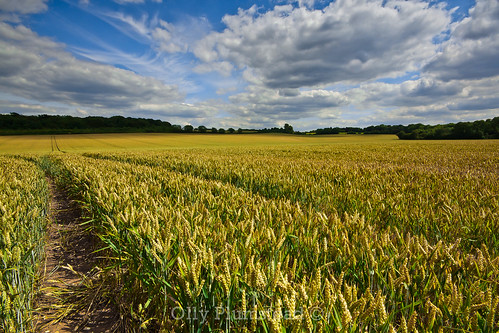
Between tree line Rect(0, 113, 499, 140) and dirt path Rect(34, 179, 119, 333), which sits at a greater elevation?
tree line Rect(0, 113, 499, 140)

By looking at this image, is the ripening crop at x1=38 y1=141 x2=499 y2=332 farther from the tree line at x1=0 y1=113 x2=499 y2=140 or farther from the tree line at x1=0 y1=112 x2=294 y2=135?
the tree line at x1=0 y1=112 x2=294 y2=135

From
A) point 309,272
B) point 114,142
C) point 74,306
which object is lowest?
point 114,142

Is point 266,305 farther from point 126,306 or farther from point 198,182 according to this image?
point 198,182

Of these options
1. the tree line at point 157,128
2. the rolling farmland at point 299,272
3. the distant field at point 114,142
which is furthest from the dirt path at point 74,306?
the tree line at point 157,128

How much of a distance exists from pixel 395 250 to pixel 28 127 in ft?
392

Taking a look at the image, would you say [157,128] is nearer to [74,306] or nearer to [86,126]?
[86,126]

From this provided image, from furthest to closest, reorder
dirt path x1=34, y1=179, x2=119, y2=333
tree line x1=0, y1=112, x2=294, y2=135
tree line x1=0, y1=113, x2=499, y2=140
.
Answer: tree line x1=0, y1=112, x2=294, y2=135 → tree line x1=0, y1=113, x2=499, y2=140 → dirt path x1=34, y1=179, x2=119, y2=333

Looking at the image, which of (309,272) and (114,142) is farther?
(114,142)

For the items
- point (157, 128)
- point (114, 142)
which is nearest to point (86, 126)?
point (157, 128)

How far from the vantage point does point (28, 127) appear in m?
88.6

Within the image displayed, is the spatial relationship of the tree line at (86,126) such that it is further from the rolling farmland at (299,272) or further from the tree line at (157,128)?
the rolling farmland at (299,272)

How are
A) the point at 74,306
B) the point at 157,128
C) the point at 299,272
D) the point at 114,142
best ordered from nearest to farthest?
the point at 299,272
the point at 74,306
the point at 114,142
the point at 157,128

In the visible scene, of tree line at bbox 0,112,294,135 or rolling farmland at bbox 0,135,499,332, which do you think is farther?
tree line at bbox 0,112,294,135

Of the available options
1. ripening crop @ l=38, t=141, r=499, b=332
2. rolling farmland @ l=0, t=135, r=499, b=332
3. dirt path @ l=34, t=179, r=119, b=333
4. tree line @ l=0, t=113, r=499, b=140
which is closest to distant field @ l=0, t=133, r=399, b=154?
tree line @ l=0, t=113, r=499, b=140
